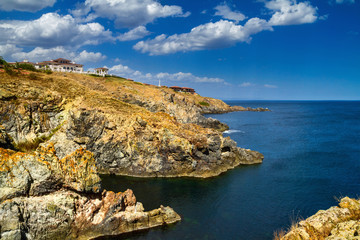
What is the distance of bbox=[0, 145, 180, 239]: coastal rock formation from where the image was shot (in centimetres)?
2672

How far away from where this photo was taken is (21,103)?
53344 millimetres

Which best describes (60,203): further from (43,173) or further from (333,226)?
(333,226)

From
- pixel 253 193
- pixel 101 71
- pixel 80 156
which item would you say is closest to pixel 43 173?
pixel 80 156

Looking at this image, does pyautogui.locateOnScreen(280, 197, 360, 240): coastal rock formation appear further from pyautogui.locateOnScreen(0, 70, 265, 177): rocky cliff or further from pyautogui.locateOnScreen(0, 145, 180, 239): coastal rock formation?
pyautogui.locateOnScreen(0, 70, 265, 177): rocky cliff

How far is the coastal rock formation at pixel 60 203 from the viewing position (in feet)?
87.7

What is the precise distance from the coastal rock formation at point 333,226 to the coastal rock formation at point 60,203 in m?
19.5

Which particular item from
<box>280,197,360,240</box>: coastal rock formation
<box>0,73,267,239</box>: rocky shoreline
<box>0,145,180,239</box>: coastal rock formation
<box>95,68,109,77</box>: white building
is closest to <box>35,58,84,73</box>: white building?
<box>95,68,109,77</box>: white building

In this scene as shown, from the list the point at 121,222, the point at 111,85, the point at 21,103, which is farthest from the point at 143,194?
the point at 111,85

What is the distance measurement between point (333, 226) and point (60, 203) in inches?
1142

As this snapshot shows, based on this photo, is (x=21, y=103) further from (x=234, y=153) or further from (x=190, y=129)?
(x=234, y=153)

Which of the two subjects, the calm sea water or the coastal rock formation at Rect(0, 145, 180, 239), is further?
the calm sea water

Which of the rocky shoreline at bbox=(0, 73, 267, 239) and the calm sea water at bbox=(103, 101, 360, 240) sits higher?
the rocky shoreline at bbox=(0, 73, 267, 239)

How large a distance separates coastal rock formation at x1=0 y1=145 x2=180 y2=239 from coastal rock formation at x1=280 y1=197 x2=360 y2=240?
19.5m

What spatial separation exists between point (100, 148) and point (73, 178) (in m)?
23.4
